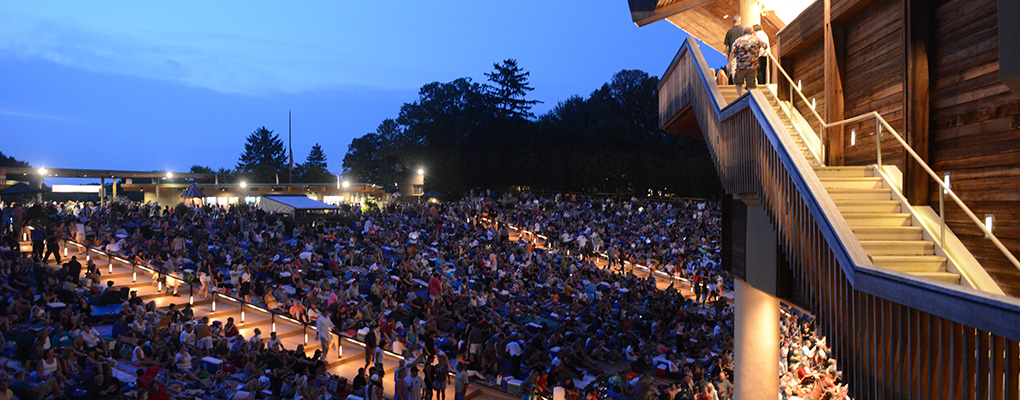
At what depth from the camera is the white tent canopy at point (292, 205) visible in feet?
82.6

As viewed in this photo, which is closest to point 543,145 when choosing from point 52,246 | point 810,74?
point 52,246

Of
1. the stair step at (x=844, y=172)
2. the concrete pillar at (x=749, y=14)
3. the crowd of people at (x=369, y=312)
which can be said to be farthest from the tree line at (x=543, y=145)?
the stair step at (x=844, y=172)

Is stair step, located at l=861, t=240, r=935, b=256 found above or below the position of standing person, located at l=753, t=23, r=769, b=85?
below

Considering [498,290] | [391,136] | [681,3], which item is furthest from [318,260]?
[391,136]

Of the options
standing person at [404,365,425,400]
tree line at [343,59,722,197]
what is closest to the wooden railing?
standing person at [404,365,425,400]

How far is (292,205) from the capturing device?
987 inches

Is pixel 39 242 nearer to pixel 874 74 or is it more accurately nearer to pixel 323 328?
pixel 323 328

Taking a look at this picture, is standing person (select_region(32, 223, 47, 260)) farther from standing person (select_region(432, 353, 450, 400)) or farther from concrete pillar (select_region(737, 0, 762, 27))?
concrete pillar (select_region(737, 0, 762, 27))

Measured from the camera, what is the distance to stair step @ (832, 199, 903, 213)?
5.67 meters

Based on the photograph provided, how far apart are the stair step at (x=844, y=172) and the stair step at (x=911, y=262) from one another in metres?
Result: 1.31

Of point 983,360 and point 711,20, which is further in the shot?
point 711,20

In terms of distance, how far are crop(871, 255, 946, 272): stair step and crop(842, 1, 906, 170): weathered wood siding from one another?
135 centimetres

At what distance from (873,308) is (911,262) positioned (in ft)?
3.96

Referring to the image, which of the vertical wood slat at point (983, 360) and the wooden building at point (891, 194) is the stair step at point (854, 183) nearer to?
the wooden building at point (891, 194)
